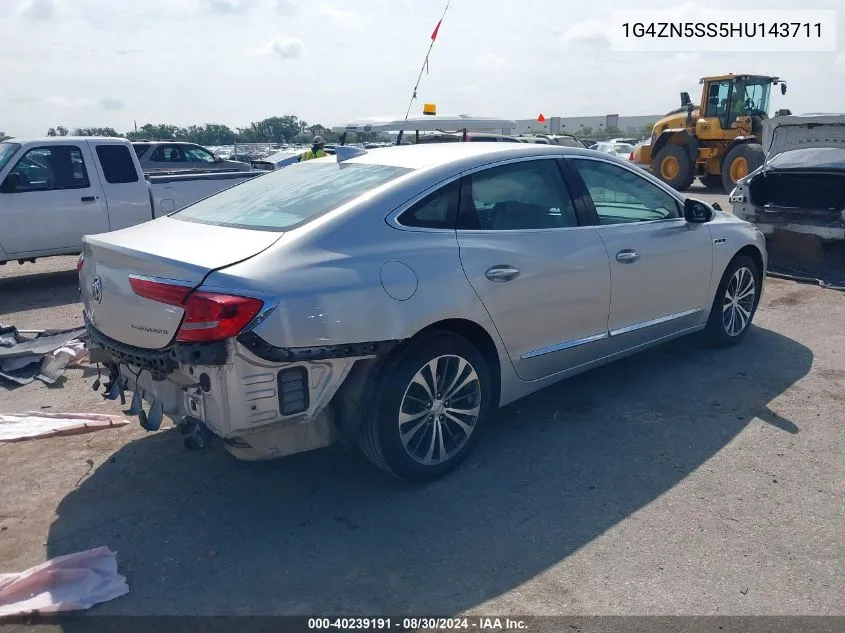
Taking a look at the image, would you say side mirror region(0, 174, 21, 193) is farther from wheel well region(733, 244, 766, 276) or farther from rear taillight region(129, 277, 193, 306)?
wheel well region(733, 244, 766, 276)

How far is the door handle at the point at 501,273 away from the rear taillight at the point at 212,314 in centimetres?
131

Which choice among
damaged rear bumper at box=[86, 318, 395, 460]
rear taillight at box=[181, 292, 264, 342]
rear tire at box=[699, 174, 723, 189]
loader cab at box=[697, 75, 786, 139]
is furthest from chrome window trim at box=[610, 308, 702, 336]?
rear tire at box=[699, 174, 723, 189]

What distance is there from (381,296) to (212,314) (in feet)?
2.53

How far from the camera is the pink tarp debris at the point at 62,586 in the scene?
9.50 feet

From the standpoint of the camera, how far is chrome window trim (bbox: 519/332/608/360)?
4.20 metres

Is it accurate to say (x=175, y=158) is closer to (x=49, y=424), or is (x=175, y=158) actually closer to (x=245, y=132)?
(x=49, y=424)

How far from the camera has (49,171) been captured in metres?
8.96

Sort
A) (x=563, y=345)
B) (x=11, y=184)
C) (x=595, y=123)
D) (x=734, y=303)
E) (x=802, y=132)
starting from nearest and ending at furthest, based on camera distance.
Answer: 1. (x=563, y=345)
2. (x=734, y=303)
3. (x=11, y=184)
4. (x=802, y=132)
5. (x=595, y=123)

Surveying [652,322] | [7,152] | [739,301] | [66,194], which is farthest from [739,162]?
[7,152]

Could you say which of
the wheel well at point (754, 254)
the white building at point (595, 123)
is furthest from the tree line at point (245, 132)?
the wheel well at point (754, 254)

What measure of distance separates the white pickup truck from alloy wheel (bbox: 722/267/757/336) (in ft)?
20.3

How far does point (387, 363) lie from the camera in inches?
139

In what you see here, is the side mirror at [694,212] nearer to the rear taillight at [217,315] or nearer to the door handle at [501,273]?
the door handle at [501,273]

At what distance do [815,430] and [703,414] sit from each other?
2.07 feet
